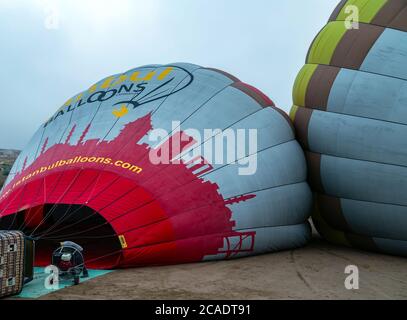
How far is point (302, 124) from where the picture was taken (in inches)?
274

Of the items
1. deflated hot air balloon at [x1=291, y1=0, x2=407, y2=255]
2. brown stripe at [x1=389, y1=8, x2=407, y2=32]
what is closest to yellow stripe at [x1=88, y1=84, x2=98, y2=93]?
deflated hot air balloon at [x1=291, y1=0, x2=407, y2=255]

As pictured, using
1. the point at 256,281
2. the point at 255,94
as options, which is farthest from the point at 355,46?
the point at 256,281

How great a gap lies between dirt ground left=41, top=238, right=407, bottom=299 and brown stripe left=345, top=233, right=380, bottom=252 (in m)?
0.42

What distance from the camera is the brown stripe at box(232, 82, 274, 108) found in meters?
6.94

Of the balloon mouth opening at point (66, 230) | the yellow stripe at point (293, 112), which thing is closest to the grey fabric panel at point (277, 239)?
the balloon mouth opening at point (66, 230)

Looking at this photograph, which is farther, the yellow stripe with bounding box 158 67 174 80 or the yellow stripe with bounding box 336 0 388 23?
the yellow stripe with bounding box 158 67 174 80

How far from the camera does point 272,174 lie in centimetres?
624

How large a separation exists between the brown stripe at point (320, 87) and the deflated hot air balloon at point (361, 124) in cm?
1

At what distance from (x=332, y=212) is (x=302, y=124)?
1401 mm

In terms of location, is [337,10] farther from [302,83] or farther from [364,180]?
[364,180]

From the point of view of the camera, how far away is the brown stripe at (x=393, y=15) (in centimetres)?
621

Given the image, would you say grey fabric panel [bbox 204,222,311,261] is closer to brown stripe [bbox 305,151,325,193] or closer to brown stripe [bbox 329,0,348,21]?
brown stripe [bbox 305,151,325,193]
